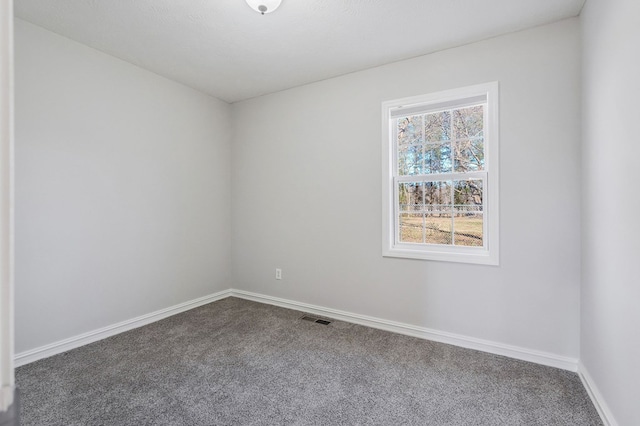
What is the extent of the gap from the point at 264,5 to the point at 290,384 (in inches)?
99.7

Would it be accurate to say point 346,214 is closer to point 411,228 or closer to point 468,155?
point 411,228

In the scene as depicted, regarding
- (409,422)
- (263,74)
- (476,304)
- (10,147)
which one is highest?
(263,74)

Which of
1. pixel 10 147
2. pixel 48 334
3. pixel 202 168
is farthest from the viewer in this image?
pixel 202 168

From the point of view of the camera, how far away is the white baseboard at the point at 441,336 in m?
2.27

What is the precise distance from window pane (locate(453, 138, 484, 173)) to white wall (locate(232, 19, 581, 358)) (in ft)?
0.72

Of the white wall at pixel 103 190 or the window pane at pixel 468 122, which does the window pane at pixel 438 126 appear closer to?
the window pane at pixel 468 122

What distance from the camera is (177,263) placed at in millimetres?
3400

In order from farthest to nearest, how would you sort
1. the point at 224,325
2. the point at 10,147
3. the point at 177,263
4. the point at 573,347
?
the point at 177,263
the point at 224,325
the point at 573,347
the point at 10,147

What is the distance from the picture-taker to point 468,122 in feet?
8.82

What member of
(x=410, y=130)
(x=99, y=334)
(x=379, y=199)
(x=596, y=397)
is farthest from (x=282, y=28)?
(x=596, y=397)

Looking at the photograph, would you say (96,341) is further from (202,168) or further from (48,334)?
(202,168)

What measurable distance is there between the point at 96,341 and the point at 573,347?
150 inches

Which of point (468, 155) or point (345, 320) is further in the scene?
point (345, 320)

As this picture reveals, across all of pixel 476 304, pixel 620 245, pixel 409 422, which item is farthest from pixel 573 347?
pixel 409 422
